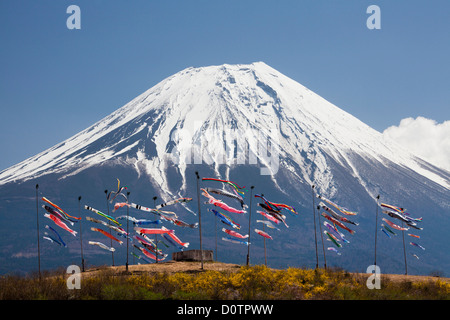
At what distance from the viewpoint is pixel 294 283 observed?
117 ft

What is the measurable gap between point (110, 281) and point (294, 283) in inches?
456

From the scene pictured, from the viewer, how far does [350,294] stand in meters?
34.0
